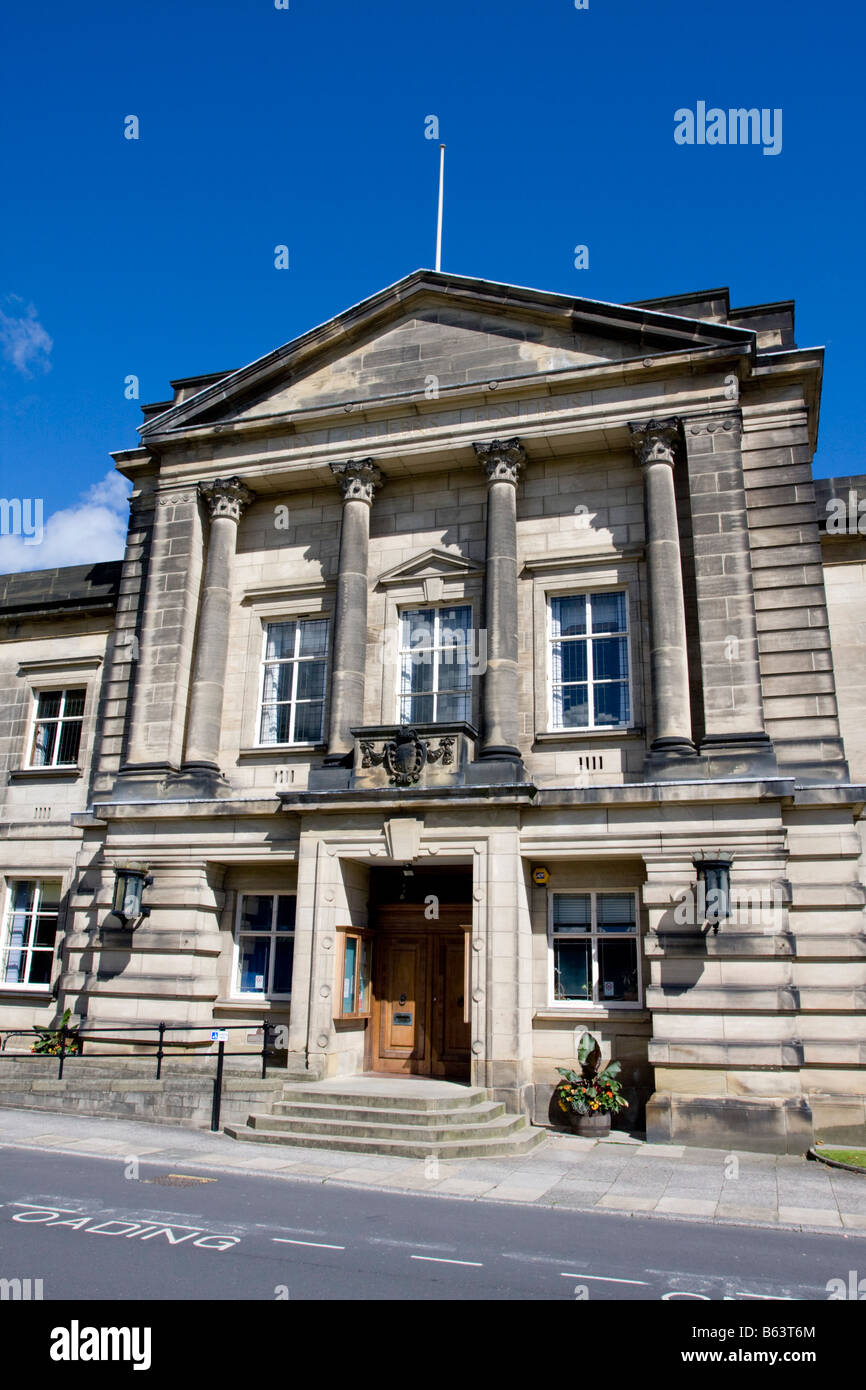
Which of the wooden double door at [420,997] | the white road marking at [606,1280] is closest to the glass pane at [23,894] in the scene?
the wooden double door at [420,997]

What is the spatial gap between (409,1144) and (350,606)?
9.38 meters

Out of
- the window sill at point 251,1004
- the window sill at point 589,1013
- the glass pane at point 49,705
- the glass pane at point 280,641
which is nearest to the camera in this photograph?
the window sill at point 589,1013

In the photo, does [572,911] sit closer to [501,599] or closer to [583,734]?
[583,734]

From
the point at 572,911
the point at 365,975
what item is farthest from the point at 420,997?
the point at 572,911

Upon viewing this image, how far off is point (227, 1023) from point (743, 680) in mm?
10703

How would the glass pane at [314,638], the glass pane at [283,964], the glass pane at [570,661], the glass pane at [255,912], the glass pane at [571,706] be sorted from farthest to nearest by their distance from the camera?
the glass pane at [314,638] < the glass pane at [255,912] < the glass pane at [283,964] < the glass pane at [570,661] < the glass pane at [571,706]

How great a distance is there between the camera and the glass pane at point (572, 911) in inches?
660

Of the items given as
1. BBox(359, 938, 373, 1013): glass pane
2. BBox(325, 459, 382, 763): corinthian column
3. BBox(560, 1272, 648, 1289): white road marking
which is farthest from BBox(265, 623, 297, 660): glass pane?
BBox(560, 1272, 648, 1289): white road marking

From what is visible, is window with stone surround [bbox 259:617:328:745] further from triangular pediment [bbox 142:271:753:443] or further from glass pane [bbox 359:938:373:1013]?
triangular pediment [bbox 142:271:753:443]

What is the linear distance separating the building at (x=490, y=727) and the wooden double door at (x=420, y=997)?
2.1 inches

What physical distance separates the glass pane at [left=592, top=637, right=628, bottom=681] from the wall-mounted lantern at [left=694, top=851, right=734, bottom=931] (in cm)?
409

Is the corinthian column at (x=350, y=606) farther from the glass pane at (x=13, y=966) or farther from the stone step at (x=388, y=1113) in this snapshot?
the glass pane at (x=13, y=966)

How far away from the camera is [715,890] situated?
14.5 m

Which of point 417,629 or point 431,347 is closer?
point 417,629
